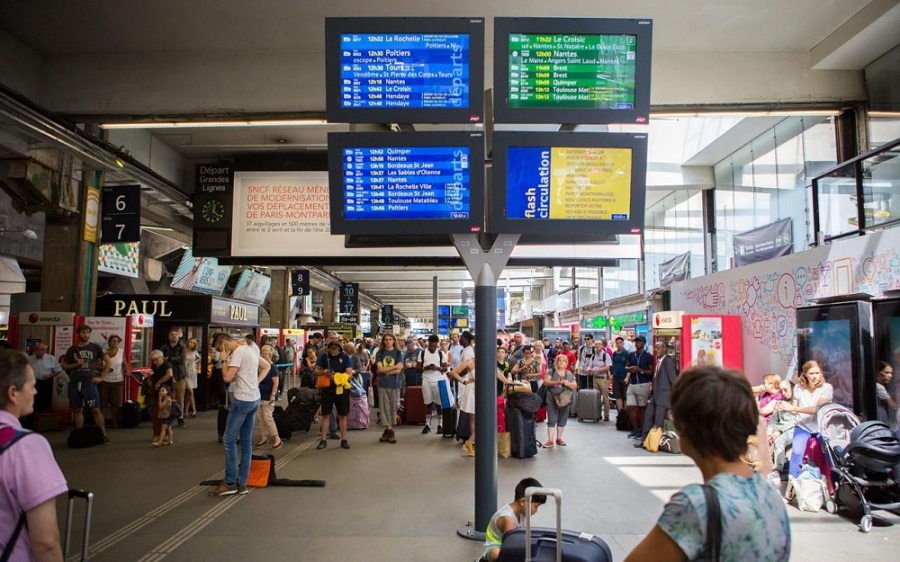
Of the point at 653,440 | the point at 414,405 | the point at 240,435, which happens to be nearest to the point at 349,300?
the point at 414,405

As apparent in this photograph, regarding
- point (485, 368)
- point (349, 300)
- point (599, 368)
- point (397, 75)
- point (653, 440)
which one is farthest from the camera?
point (349, 300)

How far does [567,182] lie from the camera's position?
5.11 m

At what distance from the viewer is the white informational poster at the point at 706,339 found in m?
10.7

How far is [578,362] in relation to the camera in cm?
1523

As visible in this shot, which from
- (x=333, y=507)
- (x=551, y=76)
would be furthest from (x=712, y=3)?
(x=333, y=507)

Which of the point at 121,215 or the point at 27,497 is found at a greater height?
the point at 121,215

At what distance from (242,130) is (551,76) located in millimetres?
8797

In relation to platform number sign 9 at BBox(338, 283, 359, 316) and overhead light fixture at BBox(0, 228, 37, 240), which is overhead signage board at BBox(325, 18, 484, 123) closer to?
overhead light fixture at BBox(0, 228, 37, 240)

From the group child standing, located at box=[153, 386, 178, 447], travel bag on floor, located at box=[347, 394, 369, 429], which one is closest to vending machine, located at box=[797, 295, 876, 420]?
travel bag on floor, located at box=[347, 394, 369, 429]

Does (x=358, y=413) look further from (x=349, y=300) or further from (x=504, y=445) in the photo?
(x=349, y=300)

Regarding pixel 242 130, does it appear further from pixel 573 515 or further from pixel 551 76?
pixel 573 515

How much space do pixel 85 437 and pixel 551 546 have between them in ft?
32.3

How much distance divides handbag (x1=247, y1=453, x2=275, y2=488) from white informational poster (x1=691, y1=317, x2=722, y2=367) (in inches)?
289

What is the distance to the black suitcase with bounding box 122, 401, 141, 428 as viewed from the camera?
41.0 ft
